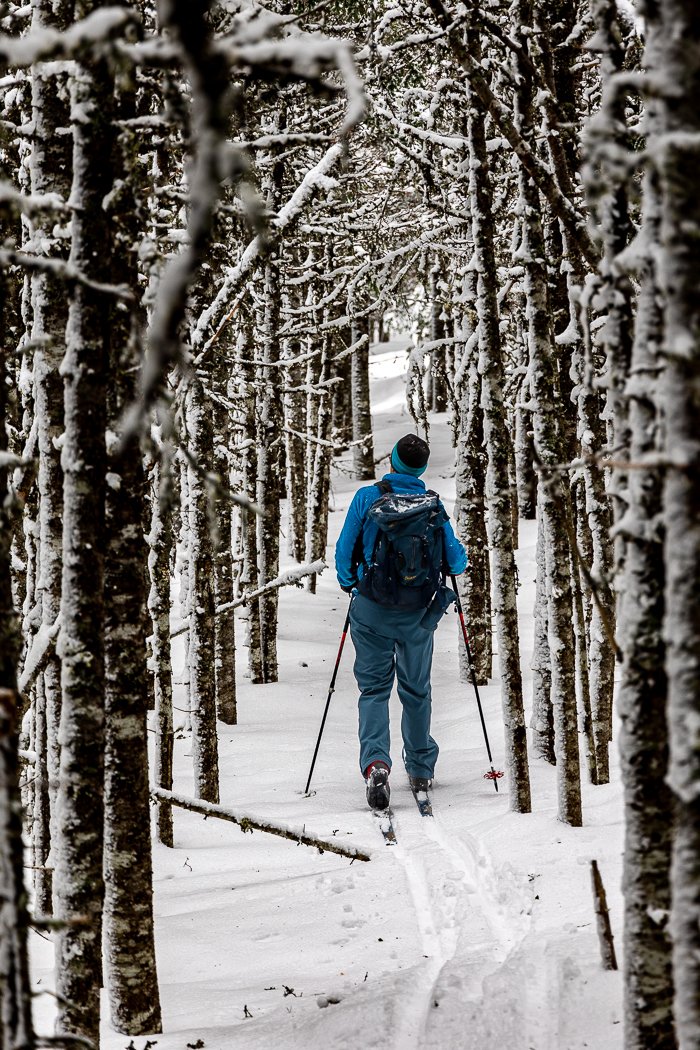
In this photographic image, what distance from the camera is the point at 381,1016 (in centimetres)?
389

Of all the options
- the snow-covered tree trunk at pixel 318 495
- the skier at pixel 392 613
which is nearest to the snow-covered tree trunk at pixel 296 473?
the snow-covered tree trunk at pixel 318 495

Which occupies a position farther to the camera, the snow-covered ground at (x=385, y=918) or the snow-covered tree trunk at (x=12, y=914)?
the snow-covered ground at (x=385, y=918)

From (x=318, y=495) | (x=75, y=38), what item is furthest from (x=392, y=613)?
(x=318, y=495)

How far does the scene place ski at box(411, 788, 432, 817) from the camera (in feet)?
22.7

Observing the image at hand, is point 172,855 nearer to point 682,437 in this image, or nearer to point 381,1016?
point 381,1016

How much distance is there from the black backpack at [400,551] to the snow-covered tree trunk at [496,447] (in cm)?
84

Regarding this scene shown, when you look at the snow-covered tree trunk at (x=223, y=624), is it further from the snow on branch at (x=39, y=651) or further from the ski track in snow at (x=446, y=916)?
the snow on branch at (x=39, y=651)

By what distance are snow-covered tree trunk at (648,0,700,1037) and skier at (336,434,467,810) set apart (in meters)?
5.30

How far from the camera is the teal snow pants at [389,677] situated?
7.37 meters

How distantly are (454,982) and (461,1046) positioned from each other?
0.48 meters

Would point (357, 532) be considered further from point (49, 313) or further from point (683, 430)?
point (683, 430)

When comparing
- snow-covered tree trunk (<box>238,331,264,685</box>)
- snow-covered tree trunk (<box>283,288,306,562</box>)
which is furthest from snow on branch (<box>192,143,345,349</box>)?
snow-covered tree trunk (<box>283,288,306,562</box>)

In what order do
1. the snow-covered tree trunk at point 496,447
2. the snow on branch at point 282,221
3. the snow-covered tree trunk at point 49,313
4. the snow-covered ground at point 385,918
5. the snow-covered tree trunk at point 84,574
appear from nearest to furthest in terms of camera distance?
the snow-covered tree trunk at point 84,574 < the snow-covered ground at point 385,918 < the snow-covered tree trunk at point 49,313 < the snow on branch at point 282,221 < the snow-covered tree trunk at point 496,447

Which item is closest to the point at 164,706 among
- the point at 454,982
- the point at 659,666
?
the point at 454,982
